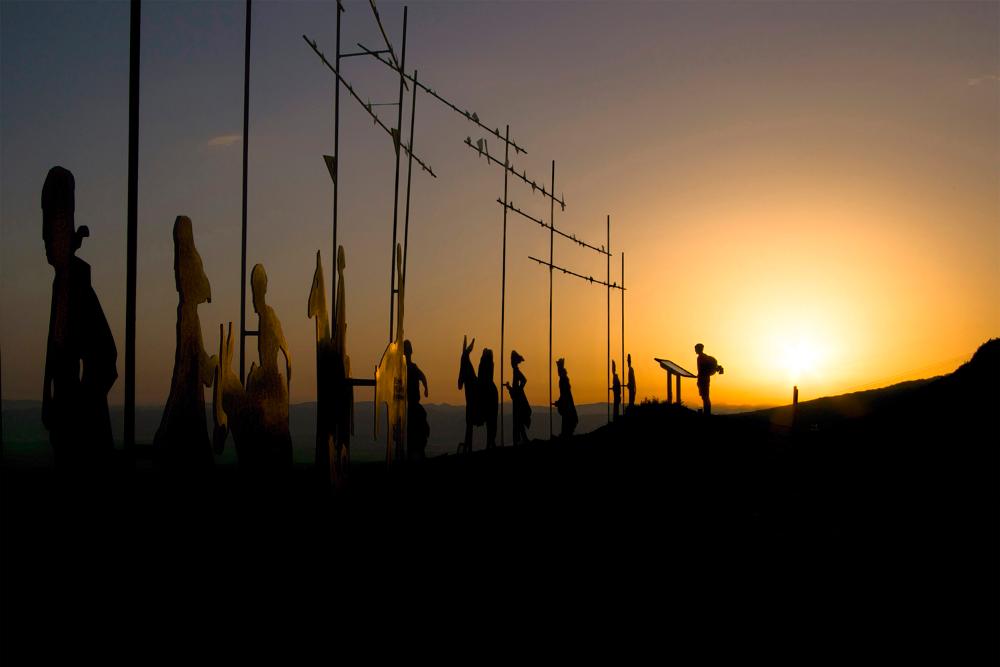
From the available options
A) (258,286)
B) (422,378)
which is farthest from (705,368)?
(258,286)

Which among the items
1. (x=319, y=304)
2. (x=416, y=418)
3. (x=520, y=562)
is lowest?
(x=520, y=562)

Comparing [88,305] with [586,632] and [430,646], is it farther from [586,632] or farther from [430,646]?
[586,632]

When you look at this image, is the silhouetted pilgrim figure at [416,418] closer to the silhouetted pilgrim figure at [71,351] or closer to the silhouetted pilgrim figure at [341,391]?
the silhouetted pilgrim figure at [341,391]

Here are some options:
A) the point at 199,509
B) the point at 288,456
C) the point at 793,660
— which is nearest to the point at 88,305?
the point at 199,509

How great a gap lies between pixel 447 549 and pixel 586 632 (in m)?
2.46

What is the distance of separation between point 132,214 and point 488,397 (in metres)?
12.8

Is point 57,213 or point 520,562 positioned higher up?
point 57,213

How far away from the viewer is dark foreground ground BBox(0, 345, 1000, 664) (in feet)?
20.0

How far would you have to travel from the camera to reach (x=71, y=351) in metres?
5.98

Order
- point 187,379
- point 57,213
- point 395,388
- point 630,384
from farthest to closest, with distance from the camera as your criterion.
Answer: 1. point 630,384
2. point 395,388
3. point 187,379
4. point 57,213

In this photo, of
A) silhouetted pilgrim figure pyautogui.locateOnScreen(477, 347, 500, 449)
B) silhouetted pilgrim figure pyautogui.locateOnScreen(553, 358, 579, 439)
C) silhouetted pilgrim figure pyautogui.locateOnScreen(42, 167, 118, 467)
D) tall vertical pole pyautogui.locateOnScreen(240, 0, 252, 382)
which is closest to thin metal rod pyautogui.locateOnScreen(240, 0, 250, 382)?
tall vertical pole pyautogui.locateOnScreen(240, 0, 252, 382)

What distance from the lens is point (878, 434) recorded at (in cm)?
1830

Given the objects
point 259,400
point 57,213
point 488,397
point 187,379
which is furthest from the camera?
point 488,397

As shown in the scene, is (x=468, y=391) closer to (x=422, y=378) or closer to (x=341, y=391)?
(x=422, y=378)
